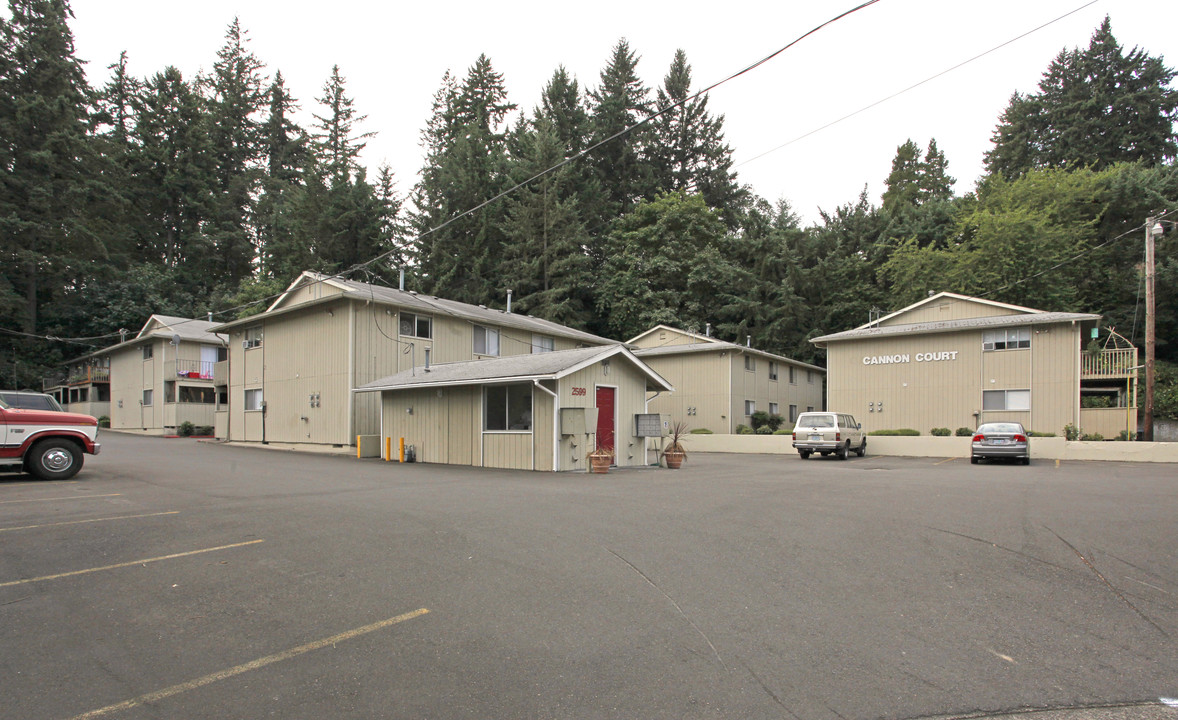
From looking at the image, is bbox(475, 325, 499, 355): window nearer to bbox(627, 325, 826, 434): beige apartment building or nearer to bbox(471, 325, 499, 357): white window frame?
bbox(471, 325, 499, 357): white window frame

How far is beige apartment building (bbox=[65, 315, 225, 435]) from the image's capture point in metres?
36.6

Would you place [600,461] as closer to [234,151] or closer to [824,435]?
[824,435]

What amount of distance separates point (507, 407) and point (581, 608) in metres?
12.8

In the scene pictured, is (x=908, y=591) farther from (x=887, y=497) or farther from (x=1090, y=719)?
(x=887, y=497)

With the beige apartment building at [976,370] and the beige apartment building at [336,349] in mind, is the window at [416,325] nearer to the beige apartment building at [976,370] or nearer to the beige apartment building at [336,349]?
Answer: the beige apartment building at [336,349]

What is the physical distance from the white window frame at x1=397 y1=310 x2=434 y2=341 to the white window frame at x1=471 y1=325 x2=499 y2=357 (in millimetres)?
2121

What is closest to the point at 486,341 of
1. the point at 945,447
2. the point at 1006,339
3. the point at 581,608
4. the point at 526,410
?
the point at 526,410

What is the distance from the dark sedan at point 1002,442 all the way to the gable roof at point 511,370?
1023cm

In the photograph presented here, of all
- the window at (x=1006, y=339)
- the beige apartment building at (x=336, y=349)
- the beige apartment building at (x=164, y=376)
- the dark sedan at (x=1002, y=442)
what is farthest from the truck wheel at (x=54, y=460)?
the window at (x=1006, y=339)

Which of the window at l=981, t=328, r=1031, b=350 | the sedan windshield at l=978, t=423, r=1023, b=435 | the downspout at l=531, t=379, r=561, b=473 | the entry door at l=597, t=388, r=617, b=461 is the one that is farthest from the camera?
the window at l=981, t=328, r=1031, b=350

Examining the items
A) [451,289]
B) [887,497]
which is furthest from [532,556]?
[451,289]

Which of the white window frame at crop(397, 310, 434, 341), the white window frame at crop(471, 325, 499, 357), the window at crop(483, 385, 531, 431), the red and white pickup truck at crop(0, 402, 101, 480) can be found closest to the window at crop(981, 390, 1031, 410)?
the window at crop(483, 385, 531, 431)

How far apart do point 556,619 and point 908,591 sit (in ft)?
10.6

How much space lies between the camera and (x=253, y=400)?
94.5ft
